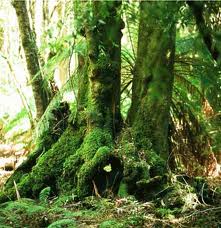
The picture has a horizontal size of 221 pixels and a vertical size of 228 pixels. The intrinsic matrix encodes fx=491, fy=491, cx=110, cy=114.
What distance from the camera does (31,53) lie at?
7434 mm

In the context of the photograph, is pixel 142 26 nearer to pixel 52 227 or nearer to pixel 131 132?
pixel 131 132

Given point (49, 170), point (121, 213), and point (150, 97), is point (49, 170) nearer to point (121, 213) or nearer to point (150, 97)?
point (121, 213)

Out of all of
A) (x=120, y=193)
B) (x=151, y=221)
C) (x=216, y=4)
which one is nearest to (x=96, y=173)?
(x=120, y=193)

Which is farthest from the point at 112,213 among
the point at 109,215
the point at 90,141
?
the point at 90,141

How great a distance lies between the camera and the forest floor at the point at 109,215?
4562 millimetres

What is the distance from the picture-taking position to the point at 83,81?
629 cm

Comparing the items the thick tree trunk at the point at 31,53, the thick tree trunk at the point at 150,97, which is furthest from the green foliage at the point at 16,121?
the thick tree trunk at the point at 150,97

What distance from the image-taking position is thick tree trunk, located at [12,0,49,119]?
7.32m

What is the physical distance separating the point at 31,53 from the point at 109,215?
A: 11.2ft

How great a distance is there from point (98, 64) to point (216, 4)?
2.88 meters

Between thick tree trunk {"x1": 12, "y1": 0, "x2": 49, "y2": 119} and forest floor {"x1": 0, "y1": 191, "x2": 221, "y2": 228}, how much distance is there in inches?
103

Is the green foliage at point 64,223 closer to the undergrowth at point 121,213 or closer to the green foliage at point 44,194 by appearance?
the undergrowth at point 121,213

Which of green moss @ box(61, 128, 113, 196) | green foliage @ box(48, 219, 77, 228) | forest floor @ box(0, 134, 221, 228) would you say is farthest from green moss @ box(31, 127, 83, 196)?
green foliage @ box(48, 219, 77, 228)

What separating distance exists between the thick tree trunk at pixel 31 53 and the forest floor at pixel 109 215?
2618mm
